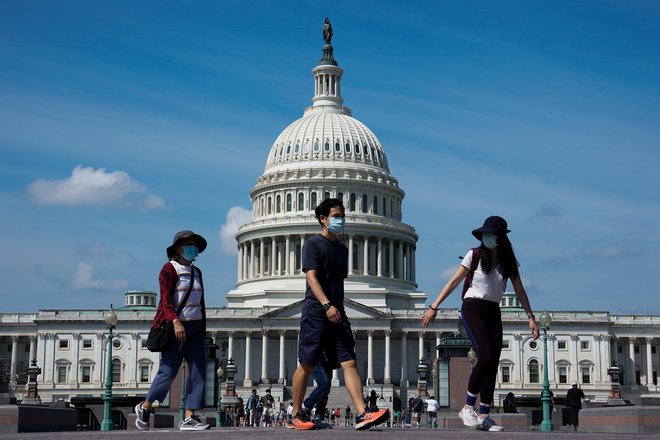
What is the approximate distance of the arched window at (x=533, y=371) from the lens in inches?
5074

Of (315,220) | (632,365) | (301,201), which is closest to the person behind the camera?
(315,220)

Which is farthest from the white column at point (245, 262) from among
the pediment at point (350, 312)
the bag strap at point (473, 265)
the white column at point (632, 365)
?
the bag strap at point (473, 265)

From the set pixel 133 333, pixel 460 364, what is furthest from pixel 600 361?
pixel 460 364

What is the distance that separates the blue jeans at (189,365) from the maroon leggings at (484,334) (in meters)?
4.96

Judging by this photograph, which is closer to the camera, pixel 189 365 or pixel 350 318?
pixel 189 365

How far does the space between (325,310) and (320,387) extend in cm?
241

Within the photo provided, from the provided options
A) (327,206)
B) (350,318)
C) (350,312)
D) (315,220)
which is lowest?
(327,206)

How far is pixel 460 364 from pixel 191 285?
32.3 m

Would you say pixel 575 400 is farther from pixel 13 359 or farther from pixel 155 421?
pixel 13 359

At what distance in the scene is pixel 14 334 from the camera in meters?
130

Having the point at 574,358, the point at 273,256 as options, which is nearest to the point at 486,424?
the point at 574,358

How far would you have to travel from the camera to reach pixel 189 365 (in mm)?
20766

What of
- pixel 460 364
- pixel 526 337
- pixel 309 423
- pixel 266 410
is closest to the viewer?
pixel 309 423

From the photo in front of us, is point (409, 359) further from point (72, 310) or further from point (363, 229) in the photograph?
point (72, 310)
